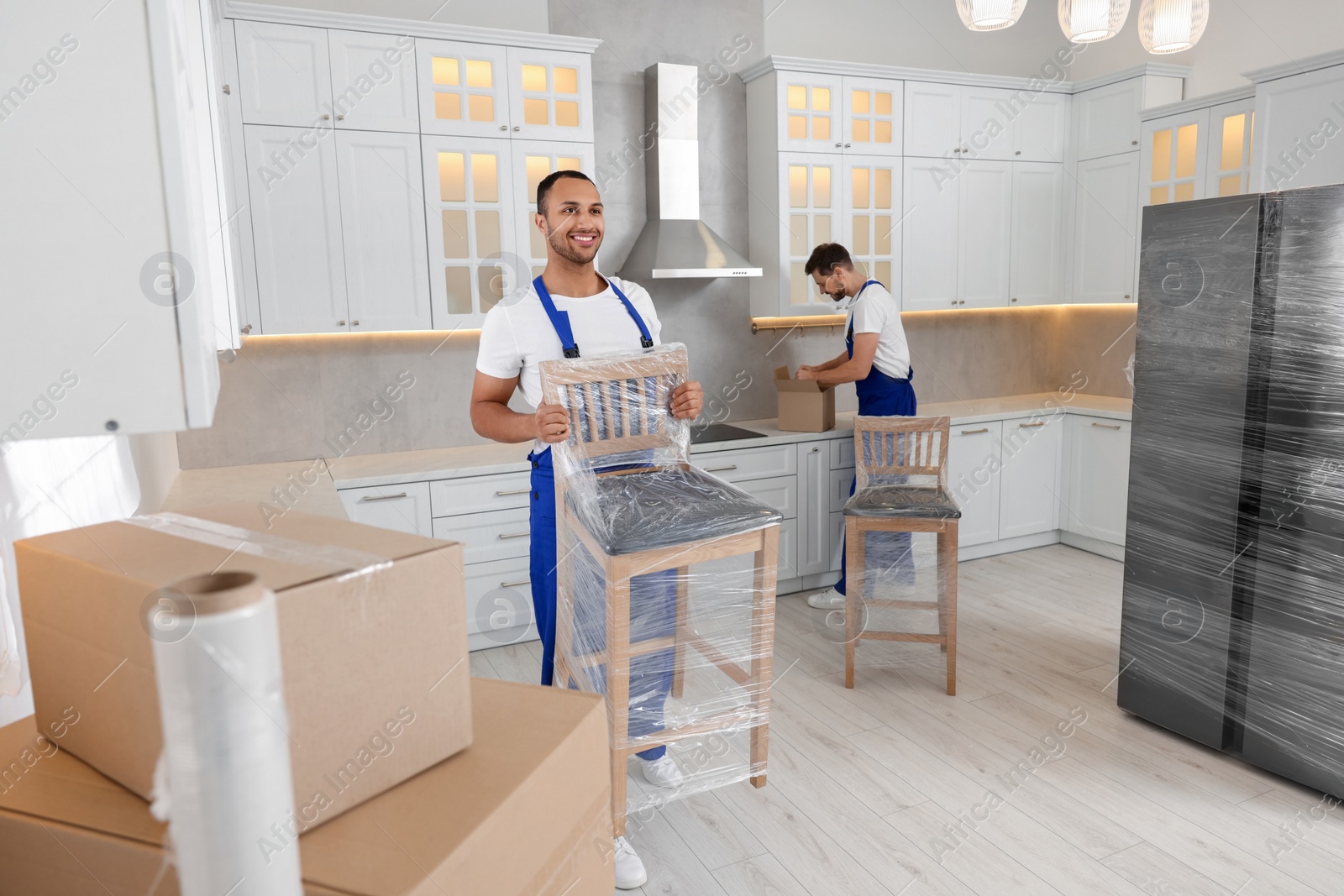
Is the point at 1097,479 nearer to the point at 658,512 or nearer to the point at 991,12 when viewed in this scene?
the point at 991,12

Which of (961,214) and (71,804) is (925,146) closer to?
(961,214)

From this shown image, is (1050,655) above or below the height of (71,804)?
below

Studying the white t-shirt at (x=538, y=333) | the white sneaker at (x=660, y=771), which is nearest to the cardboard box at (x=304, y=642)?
the white t-shirt at (x=538, y=333)

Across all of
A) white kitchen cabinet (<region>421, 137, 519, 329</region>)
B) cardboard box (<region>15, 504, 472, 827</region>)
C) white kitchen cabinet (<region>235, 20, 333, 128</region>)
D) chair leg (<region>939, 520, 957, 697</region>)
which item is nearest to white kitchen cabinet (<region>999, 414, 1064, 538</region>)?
chair leg (<region>939, 520, 957, 697</region>)

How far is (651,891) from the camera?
203 cm

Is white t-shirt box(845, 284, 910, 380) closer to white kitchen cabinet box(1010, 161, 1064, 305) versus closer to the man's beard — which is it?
white kitchen cabinet box(1010, 161, 1064, 305)

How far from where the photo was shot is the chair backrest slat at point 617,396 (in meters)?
1.87

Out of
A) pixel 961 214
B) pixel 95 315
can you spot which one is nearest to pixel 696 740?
pixel 95 315

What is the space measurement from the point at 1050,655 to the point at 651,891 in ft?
6.46

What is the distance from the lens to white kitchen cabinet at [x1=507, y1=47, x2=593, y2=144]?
136 inches

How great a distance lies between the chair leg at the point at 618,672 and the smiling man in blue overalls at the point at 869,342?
1.91 meters

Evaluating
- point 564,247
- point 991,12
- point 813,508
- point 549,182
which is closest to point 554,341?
point 564,247

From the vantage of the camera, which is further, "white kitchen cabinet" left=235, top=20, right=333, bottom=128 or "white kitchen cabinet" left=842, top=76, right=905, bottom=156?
"white kitchen cabinet" left=842, top=76, right=905, bottom=156

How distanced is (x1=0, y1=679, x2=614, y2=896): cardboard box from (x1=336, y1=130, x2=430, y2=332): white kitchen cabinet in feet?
8.72
